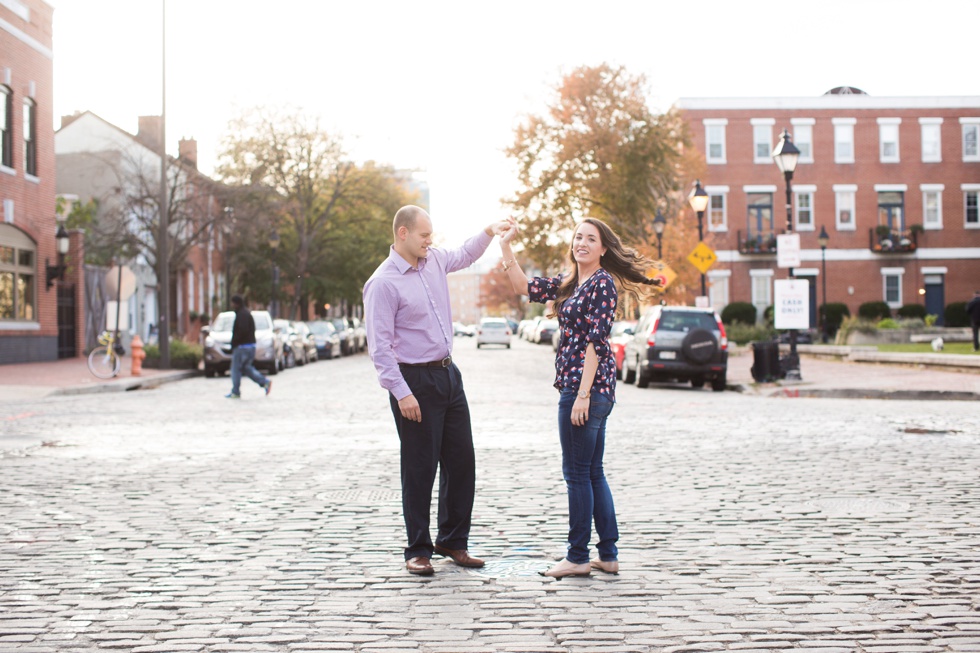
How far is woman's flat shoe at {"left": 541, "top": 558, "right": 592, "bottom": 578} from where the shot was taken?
214 inches

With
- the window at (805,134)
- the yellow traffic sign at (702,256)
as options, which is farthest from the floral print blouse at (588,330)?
the window at (805,134)

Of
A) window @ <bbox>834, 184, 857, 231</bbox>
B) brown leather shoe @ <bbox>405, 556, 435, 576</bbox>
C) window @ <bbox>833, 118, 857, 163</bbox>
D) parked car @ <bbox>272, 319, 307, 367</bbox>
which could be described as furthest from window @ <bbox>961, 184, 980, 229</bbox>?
brown leather shoe @ <bbox>405, 556, 435, 576</bbox>

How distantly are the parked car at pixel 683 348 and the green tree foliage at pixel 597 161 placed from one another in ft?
55.8

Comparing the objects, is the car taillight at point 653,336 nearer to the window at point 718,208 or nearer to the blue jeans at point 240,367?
the blue jeans at point 240,367

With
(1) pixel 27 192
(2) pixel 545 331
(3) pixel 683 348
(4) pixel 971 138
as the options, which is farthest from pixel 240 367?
(4) pixel 971 138

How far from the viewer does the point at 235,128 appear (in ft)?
163

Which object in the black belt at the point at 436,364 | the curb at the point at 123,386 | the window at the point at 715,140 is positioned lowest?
the curb at the point at 123,386

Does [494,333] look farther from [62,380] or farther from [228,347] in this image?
[62,380]

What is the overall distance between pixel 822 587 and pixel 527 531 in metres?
1.98

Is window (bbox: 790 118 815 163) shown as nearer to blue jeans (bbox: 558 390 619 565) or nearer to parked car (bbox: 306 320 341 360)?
parked car (bbox: 306 320 341 360)

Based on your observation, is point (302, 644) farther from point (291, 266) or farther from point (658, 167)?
point (291, 266)

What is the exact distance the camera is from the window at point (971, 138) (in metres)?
53.8

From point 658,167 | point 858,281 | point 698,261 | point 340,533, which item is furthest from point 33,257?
point 858,281

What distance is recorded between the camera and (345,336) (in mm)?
45281
